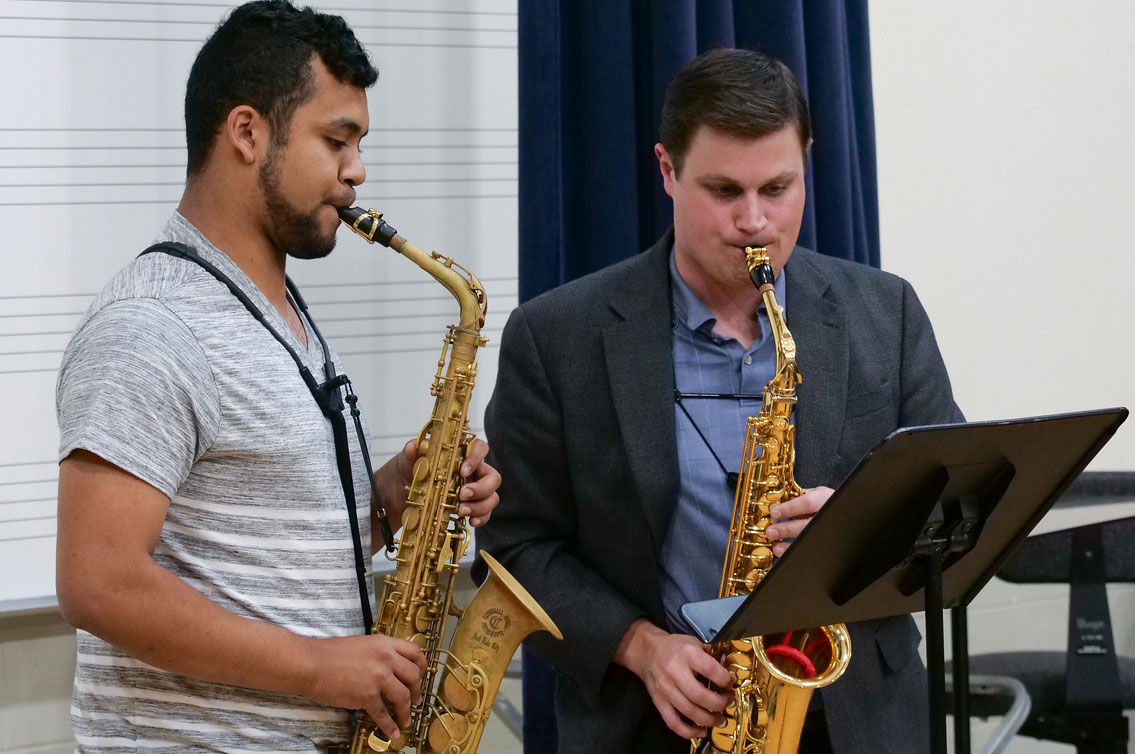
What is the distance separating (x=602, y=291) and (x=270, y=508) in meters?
0.71

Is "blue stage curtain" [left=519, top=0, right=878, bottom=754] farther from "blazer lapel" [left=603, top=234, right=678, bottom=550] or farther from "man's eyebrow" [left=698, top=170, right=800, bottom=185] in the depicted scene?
"man's eyebrow" [left=698, top=170, right=800, bottom=185]

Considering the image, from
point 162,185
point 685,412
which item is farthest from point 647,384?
point 162,185

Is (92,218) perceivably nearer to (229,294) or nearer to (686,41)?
A: (229,294)

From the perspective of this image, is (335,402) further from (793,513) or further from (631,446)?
(793,513)

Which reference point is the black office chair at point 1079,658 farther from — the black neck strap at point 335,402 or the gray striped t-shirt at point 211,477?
the gray striped t-shirt at point 211,477

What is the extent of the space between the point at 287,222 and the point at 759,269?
69 centimetres

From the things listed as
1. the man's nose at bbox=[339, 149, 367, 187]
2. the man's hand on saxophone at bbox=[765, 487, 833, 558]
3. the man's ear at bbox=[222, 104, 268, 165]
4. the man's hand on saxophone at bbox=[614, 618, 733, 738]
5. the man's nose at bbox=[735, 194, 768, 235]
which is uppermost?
the man's ear at bbox=[222, 104, 268, 165]

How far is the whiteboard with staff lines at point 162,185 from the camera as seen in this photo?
2230 millimetres

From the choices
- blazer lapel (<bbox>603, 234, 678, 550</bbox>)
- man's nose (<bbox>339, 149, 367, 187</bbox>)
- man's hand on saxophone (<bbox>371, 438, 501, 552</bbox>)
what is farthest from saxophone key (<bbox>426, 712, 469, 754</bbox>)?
man's nose (<bbox>339, 149, 367, 187</bbox>)

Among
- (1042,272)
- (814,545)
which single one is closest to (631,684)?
(814,545)

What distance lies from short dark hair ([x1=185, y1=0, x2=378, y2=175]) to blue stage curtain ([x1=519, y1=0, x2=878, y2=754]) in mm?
856

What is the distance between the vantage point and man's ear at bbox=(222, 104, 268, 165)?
154 centimetres

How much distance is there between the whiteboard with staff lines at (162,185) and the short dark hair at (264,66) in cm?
78

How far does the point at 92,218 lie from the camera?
228 cm
